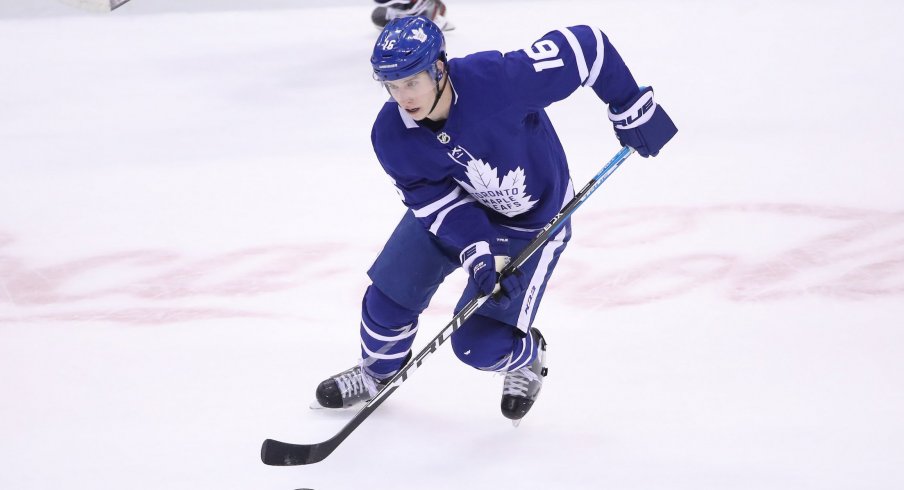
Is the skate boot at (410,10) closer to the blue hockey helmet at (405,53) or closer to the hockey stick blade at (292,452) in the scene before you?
the blue hockey helmet at (405,53)

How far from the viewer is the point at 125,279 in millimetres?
3883

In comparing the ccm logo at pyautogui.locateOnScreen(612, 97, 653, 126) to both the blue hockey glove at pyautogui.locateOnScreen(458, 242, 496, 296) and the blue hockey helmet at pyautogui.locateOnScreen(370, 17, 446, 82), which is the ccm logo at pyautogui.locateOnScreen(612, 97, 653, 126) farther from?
the blue hockey helmet at pyautogui.locateOnScreen(370, 17, 446, 82)

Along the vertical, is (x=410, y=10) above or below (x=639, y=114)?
below

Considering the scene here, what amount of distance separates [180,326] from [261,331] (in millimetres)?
277

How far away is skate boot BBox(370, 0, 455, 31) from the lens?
5.91 metres

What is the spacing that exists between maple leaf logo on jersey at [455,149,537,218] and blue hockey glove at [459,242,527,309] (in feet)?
0.47

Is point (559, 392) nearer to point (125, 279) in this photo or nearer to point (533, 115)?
point (533, 115)

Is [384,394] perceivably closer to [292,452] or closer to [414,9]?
[292,452]

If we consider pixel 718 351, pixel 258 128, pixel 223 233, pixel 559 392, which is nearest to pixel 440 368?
pixel 559 392

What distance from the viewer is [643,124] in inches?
113

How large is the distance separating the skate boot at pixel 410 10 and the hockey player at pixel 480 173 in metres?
3.11

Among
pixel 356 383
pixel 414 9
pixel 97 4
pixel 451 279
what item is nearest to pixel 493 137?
pixel 356 383

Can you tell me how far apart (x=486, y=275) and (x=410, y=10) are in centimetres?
355

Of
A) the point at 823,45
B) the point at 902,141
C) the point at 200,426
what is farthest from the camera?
the point at 823,45
